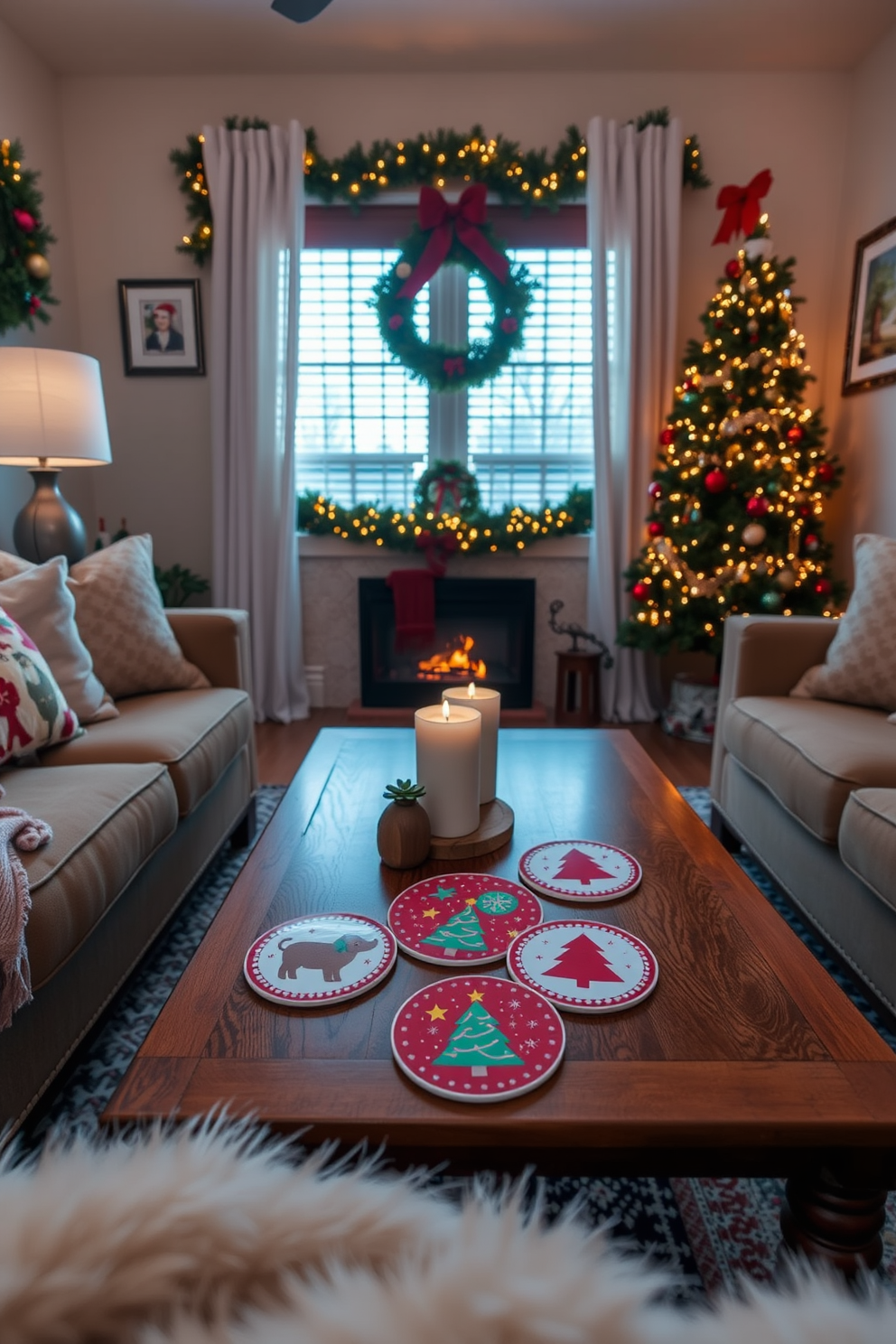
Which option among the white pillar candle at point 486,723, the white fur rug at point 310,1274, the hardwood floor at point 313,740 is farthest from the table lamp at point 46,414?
the white fur rug at point 310,1274

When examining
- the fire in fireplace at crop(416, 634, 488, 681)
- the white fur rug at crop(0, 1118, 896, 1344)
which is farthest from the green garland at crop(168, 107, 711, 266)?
the white fur rug at crop(0, 1118, 896, 1344)

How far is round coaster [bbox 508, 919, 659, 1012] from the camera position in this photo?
0.88 meters

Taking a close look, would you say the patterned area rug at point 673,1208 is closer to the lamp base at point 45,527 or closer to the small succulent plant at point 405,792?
the small succulent plant at point 405,792

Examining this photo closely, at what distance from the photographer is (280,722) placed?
3.76 meters

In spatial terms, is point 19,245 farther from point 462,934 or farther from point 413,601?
point 462,934

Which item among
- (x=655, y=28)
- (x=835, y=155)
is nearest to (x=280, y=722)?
(x=655, y=28)

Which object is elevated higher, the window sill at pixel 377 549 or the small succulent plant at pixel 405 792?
the window sill at pixel 377 549

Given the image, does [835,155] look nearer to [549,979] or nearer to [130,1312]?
[549,979]

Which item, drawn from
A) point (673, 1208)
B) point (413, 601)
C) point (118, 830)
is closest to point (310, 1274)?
point (673, 1208)

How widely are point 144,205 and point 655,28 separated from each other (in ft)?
7.81

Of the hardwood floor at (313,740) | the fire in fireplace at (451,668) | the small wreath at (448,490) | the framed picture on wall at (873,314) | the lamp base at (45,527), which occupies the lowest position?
the hardwood floor at (313,740)

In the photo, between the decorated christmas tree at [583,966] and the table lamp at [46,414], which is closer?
the decorated christmas tree at [583,966]

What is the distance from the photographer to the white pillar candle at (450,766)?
121cm

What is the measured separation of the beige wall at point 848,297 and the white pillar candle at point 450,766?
2696mm
